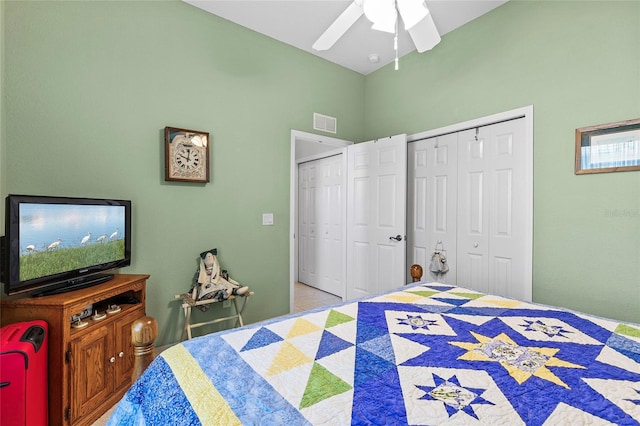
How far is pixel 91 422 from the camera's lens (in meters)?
1.74

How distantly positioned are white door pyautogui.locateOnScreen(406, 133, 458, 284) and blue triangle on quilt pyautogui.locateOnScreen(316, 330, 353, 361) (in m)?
2.23

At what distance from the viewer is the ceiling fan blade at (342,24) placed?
1.77m

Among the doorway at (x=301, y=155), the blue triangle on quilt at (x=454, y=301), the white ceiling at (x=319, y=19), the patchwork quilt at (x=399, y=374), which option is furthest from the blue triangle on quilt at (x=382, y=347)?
the white ceiling at (x=319, y=19)

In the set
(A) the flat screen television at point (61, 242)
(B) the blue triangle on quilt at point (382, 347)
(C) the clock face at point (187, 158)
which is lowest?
(B) the blue triangle on quilt at point (382, 347)

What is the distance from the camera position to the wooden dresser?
62.7 inches

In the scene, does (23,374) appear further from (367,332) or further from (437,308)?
(437,308)

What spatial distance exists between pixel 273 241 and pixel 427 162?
1.88 m

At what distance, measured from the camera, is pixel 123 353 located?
198 centimetres

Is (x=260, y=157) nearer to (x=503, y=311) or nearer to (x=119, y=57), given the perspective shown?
(x=119, y=57)

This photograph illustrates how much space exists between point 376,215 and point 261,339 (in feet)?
8.20

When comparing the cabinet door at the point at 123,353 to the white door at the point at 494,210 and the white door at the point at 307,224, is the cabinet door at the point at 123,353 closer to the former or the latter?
the white door at the point at 494,210

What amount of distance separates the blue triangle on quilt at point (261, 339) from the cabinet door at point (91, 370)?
1139mm

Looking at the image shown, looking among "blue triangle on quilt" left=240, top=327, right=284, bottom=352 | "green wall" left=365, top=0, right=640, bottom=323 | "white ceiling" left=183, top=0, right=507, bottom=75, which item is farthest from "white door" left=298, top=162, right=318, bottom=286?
"blue triangle on quilt" left=240, top=327, right=284, bottom=352

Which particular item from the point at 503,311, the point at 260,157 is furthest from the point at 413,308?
the point at 260,157
